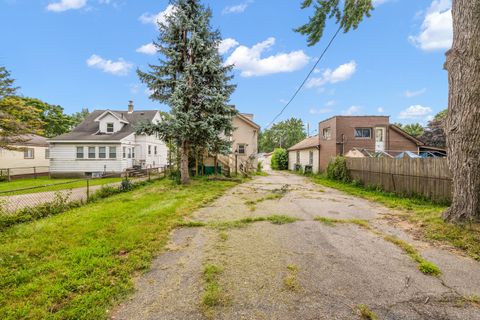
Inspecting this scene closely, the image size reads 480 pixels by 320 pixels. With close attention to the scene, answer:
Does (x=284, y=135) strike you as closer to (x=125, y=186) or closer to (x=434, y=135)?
(x=434, y=135)

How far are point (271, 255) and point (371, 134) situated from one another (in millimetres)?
19791

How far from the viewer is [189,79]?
13.1m

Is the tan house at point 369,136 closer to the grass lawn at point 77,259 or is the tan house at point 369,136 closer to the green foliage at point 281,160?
the green foliage at point 281,160

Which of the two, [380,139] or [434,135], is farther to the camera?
[434,135]

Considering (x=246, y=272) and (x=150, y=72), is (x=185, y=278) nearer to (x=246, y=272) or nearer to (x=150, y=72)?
(x=246, y=272)

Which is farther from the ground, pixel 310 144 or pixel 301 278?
pixel 310 144

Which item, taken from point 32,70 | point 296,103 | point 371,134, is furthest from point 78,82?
point 371,134

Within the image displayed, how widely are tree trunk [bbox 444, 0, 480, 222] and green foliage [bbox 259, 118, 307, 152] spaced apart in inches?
2192

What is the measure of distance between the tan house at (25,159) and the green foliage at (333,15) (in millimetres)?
22376

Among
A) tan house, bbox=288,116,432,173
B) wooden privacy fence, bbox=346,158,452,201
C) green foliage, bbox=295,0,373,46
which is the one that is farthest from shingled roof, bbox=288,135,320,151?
green foliage, bbox=295,0,373,46

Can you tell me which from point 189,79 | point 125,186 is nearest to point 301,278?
point 125,186

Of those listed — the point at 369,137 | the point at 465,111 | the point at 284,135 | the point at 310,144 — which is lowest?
the point at 465,111

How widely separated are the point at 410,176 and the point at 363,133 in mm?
11594

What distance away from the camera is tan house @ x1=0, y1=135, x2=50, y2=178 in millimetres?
19375
